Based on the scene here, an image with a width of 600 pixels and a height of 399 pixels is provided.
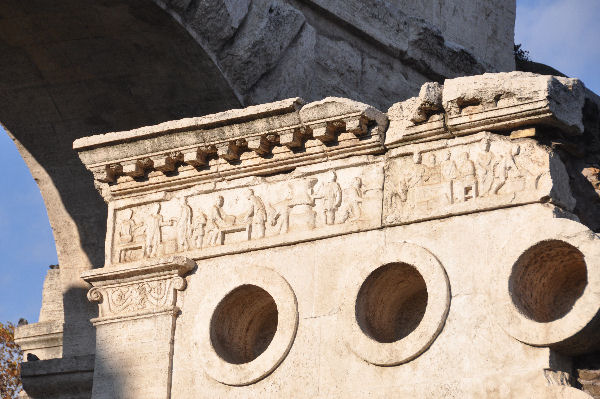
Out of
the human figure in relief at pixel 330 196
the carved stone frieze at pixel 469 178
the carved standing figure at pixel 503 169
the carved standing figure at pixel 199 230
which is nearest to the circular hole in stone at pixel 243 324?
the carved standing figure at pixel 199 230

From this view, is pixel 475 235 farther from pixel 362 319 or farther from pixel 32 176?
pixel 32 176

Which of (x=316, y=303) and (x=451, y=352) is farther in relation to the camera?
(x=316, y=303)

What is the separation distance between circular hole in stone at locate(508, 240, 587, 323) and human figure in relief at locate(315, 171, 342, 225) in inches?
59.2

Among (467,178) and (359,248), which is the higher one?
(467,178)

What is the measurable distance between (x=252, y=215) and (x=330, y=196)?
0.67 meters

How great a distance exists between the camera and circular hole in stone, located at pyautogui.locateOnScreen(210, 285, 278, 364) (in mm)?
8844

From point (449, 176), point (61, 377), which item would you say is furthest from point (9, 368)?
point (449, 176)

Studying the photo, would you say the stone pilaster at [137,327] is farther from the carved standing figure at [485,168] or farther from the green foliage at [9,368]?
the green foliage at [9,368]

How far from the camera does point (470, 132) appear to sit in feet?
27.3

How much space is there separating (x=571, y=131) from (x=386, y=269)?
1570mm

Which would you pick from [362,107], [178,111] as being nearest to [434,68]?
[178,111]

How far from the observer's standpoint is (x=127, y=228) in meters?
9.55

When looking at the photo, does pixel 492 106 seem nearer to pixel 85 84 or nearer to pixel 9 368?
pixel 85 84

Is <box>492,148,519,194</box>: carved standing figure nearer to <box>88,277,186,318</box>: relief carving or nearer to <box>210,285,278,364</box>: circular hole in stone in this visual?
<box>210,285,278,364</box>: circular hole in stone
